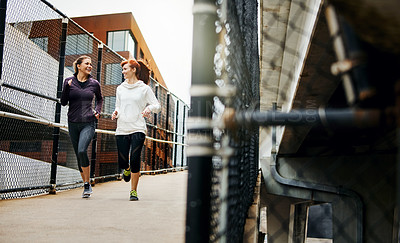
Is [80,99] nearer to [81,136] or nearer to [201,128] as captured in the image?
[81,136]

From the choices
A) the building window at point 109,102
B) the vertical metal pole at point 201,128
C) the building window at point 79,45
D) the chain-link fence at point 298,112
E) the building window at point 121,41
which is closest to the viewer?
the chain-link fence at point 298,112

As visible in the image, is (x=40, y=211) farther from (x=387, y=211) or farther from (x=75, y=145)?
(x=387, y=211)

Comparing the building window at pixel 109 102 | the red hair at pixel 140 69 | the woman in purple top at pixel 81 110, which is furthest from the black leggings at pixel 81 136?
the building window at pixel 109 102

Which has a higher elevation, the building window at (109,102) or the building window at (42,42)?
the building window at (42,42)

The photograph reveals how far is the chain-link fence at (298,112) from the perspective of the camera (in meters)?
0.40

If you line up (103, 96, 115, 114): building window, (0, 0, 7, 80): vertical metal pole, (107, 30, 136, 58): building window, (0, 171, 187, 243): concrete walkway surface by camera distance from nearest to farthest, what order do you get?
1. (0, 171, 187, 243): concrete walkway surface
2. (0, 0, 7, 80): vertical metal pole
3. (103, 96, 115, 114): building window
4. (107, 30, 136, 58): building window

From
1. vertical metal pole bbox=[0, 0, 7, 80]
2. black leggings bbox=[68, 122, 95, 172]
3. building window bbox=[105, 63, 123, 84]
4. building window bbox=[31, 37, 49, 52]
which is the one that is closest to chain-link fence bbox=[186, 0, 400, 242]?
black leggings bbox=[68, 122, 95, 172]

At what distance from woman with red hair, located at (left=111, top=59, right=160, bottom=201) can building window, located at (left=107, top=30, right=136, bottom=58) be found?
1812 cm

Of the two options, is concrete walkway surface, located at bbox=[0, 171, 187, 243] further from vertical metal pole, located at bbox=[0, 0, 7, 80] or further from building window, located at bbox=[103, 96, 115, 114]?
building window, located at bbox=[103, 96, 115, 114]

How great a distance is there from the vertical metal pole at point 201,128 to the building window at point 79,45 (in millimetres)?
5529

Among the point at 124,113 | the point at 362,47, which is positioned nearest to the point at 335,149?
the point at 124,113

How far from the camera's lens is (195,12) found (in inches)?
33.5

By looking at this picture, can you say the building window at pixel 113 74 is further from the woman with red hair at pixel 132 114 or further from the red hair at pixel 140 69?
the woman with red hair at pixel 132 114

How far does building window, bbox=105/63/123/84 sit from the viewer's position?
7.36 meters
